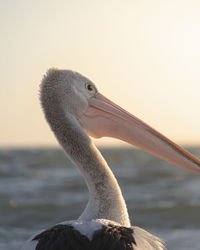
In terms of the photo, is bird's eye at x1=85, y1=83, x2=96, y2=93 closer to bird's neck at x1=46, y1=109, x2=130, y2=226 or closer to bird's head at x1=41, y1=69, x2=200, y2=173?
bird's head at x1=41, y1=69, x2=200, y2=173

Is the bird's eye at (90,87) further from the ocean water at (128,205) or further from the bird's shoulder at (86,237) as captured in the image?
the ocean water at (128,205)

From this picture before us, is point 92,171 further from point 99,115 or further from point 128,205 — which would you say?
point 128,205

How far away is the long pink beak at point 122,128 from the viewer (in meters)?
4.19

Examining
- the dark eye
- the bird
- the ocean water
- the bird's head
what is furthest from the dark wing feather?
the ocean water

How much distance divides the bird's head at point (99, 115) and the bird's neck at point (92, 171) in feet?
0.40

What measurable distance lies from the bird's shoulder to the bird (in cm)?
27

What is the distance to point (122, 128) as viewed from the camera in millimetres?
4281

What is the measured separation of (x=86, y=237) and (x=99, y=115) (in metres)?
1.44

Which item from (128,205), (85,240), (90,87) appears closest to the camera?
(85,240)

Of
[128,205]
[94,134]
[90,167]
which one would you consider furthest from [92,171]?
[128,205]

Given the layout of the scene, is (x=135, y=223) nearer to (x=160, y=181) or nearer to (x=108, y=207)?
(x=108, y=207)

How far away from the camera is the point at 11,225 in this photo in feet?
27.9

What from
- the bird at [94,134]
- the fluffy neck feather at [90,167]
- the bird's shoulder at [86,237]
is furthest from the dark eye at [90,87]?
the bird's shoulder at [86,237]

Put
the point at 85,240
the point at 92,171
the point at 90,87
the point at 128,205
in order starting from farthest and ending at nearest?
the point at 128,205, the point at 90,87, the point at 92,171, the point at 85,240
